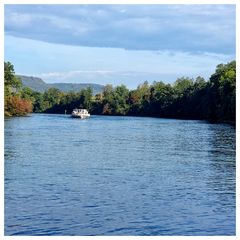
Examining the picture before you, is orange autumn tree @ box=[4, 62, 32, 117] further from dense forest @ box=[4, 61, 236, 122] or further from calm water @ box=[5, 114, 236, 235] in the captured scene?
calm water @ box=[5, 114, 236, 235]

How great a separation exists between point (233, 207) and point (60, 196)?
14.6 feet

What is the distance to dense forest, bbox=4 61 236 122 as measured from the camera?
6738cm

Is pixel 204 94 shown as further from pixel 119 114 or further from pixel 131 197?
pixel 131 197

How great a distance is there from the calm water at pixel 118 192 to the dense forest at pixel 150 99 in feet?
123

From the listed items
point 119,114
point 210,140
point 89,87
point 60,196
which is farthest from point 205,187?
point 89,87

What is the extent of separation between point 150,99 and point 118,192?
9036 centimetres

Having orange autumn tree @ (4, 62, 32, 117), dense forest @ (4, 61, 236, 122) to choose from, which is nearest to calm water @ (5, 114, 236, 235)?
dense forest @ (4, 61, 236, 122)

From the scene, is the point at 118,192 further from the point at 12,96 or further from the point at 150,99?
the point at 150,99

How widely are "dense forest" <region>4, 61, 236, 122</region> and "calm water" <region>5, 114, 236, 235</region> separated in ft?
123

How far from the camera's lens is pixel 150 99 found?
343 feet

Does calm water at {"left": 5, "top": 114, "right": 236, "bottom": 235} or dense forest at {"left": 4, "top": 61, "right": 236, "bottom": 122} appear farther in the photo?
dense forest at {"left": 4, "top": 61, "right": 236, "bottom": 122}

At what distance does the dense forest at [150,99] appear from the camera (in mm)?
67375

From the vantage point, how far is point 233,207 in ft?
42.6

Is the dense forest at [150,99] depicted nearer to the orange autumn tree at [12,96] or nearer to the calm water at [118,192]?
the orange autumn tree at [12,96]
